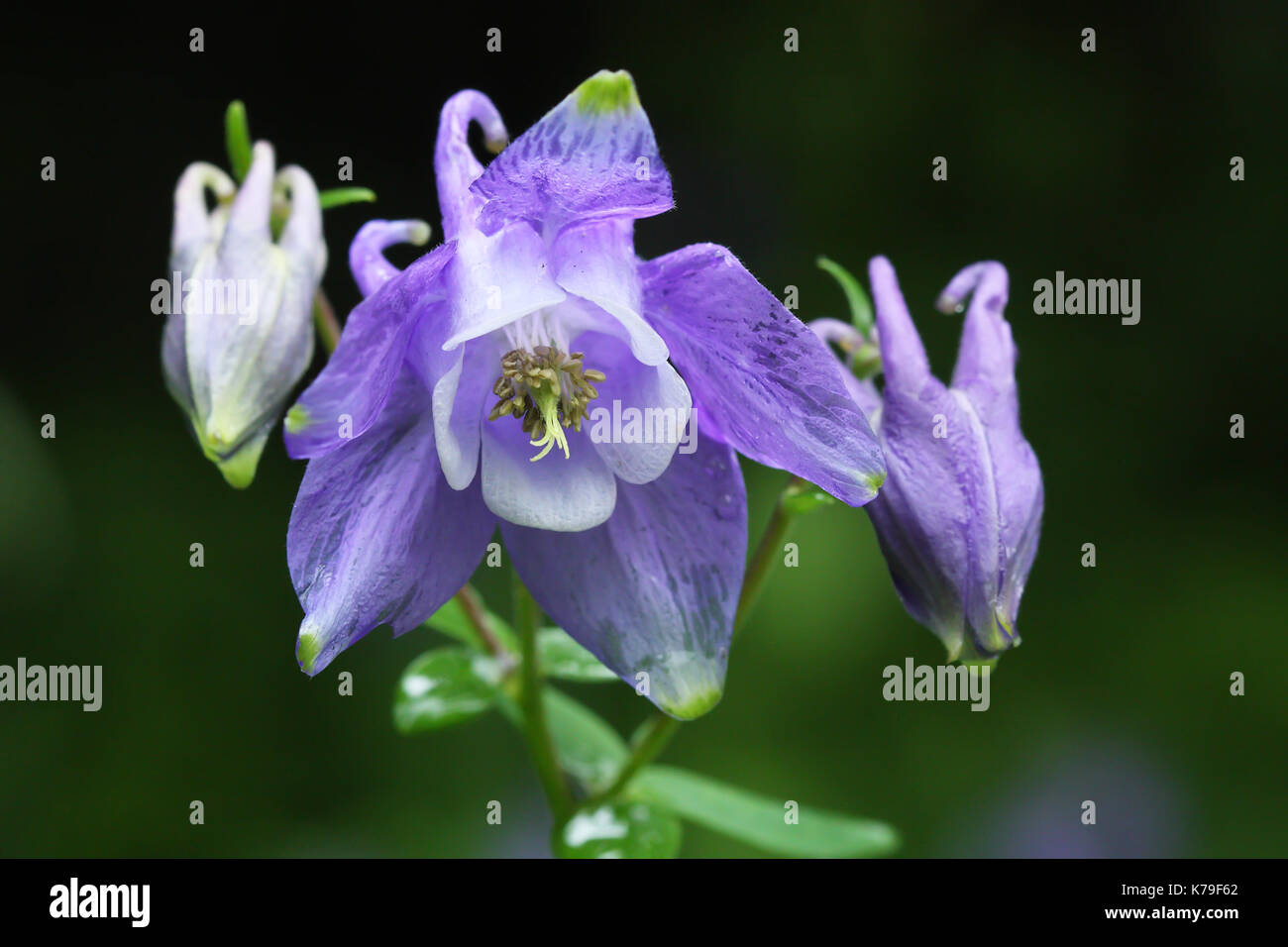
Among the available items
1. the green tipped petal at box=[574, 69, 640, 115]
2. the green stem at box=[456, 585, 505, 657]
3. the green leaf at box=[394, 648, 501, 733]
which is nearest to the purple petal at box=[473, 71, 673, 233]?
the green tipped petal at box=[574, 69, 640, 115]

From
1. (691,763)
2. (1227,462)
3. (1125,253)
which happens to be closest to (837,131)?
(1125,253)

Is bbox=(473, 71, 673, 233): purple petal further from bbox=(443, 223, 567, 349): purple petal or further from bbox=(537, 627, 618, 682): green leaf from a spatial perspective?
bbox=(537, 627, 618, 682): green leaf

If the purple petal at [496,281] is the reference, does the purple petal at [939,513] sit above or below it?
below

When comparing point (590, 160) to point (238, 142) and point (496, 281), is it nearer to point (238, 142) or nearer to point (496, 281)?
point (496, 281)

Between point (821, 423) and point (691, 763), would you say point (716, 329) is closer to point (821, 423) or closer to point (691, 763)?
point (821, 423)

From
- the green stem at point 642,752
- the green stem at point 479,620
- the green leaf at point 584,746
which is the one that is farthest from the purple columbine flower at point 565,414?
the green leaf at point 584,746

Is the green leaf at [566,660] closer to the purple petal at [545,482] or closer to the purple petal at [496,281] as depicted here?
the purple petal at [545,482]
